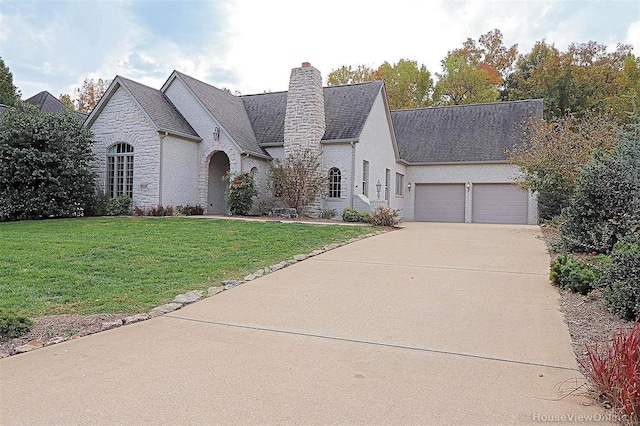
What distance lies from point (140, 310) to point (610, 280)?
5548mm

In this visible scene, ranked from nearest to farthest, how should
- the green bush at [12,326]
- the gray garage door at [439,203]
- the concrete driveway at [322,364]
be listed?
the concrete driveway at [322,364] < the green bush at [12,326] < the gray garage door at [439,203]

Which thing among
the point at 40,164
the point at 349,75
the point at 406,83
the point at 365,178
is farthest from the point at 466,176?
the point at 40,164

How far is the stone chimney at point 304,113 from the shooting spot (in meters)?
18.5

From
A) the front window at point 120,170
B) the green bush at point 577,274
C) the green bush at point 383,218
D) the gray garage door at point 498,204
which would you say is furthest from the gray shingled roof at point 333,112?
the green bush at point 577,274

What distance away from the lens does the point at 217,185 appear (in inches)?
805

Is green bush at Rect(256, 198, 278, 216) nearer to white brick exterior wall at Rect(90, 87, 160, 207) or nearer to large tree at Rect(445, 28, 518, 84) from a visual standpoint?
white brick exterior wall at Rect(90, 87, 160, 207)

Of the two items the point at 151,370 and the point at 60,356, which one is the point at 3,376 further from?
the point at 151,370

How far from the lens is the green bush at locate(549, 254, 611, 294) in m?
Result: 6.03

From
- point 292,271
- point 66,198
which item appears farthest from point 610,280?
point 66,198

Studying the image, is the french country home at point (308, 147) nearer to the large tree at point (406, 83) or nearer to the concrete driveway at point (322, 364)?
the large tree at point (406, 83)

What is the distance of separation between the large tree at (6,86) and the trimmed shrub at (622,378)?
38837mm

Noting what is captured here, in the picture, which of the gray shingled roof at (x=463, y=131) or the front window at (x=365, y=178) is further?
the gray shingled roof at (x=463, y=131)

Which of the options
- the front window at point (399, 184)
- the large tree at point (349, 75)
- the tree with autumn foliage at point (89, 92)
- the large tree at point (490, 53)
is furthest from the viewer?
the tree with autumn foliage at point (89, 92)

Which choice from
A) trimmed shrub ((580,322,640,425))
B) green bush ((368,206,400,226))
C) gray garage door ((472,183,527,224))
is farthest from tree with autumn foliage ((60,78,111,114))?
trimmed shrub ((580,322,640,425))
